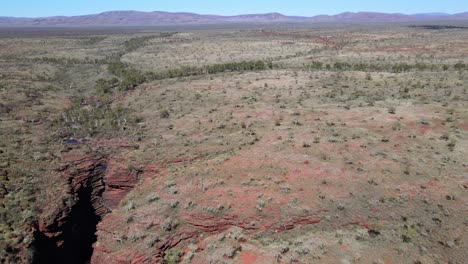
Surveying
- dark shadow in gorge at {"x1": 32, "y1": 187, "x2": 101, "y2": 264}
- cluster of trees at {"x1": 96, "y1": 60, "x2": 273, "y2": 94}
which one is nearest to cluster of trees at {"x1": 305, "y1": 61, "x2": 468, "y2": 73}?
cluster of trees at {"x1": 96, "y1": 60, "x2": 273, "y2": 94}

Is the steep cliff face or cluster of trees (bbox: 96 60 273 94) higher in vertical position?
cluster of trees (bbox: 96 60 273 94)

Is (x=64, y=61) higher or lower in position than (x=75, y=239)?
higher

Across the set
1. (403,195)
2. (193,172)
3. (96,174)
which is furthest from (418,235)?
(96,174)

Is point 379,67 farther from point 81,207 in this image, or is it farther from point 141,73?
point 81,207

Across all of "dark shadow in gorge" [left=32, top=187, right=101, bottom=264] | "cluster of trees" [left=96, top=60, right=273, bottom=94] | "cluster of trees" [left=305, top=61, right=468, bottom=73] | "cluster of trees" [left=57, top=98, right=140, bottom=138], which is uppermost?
"cluster of trees" [left=305, top=61, right=468, bottom=73]

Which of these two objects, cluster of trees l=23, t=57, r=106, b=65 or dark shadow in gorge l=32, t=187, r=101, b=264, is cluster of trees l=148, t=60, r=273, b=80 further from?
dark shadow in gorge l=32, t=187, r=101, b=264

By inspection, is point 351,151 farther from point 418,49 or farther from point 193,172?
point 418,49

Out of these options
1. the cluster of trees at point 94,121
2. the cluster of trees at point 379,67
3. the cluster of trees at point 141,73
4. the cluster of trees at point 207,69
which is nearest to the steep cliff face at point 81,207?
the cluster of trees at point 94,121

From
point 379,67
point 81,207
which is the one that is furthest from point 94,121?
point 379,67

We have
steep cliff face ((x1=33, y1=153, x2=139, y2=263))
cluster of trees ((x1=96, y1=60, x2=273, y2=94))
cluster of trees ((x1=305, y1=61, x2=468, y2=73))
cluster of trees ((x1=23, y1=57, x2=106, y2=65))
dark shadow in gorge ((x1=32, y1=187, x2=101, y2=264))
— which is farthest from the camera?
cluster of trees ((x1=23, y1=57, x2=106, y2=65))
